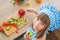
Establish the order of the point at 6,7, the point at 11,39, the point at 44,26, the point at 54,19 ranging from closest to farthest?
the point at 44,26 → the point at 54,19 → the point at 11,39 → the point at 6,7

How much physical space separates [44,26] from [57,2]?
90 cm

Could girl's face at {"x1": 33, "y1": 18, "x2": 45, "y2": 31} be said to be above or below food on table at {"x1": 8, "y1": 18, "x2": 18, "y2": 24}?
above

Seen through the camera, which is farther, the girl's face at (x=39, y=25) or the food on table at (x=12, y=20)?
the food on table at (x=12, y=20)

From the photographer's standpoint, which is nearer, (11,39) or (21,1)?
(11,39)

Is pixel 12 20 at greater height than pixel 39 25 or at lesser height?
lesser

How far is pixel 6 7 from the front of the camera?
1.71 m

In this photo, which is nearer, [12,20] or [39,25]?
[39,25]

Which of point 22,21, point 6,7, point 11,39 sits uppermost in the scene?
point 6,7

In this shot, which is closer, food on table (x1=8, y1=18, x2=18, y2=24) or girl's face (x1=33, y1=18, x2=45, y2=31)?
girl's face (x1=33, y1=18, x2=45, y2=31)

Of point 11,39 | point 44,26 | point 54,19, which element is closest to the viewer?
point 44,26

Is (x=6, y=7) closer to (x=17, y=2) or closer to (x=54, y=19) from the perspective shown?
(x=17, y=2)

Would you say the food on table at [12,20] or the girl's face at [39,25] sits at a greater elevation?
the girl's face at [39,25]

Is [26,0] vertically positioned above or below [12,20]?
above

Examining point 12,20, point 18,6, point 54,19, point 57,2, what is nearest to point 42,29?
point 54,19
